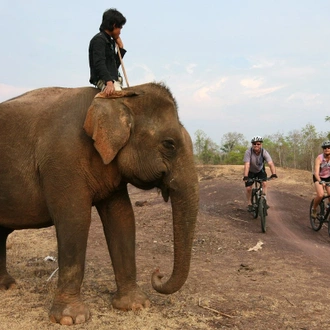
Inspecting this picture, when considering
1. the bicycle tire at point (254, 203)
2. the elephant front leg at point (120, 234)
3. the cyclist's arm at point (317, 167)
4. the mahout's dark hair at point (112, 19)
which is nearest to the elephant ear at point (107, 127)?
the elephant front leg at point (120, 234)

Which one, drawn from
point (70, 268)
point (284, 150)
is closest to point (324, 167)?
point (70, 268)

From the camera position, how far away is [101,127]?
4.34 m

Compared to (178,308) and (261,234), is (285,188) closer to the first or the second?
(261,234)

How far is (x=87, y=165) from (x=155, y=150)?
719 mm

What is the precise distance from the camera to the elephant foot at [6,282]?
221 inches

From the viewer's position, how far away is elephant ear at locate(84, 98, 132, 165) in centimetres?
434

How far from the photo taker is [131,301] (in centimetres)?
489

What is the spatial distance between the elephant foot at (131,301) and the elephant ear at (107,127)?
1.62 metres

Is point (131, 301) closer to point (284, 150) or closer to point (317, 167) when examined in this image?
point (317, 167)

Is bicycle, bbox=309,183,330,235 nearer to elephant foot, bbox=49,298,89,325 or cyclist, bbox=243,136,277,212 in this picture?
cyclist, bbox=243,136,277,212

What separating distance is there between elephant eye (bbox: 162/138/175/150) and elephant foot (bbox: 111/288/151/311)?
69.3 inches

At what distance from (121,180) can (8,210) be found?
135 centimetres

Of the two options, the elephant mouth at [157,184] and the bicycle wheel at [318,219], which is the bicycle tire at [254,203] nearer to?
the bicycle wheel at [318,219]

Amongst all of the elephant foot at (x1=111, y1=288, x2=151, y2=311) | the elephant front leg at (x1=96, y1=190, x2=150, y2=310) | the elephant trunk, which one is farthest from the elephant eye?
the elephant foot at (x1=111, y1=288, x2=151, y2=311)
